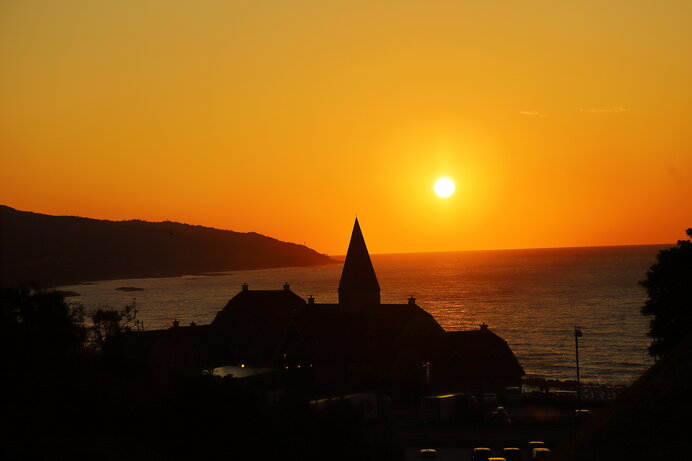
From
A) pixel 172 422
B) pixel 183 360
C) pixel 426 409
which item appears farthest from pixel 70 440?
pixel 183 360

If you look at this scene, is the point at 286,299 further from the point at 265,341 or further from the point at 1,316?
the point at 1,316

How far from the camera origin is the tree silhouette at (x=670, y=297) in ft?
144

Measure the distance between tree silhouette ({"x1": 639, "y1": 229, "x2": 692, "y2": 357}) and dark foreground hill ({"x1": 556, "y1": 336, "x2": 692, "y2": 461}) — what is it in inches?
876

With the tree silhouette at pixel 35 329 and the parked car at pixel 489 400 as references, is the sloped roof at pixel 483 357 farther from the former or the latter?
the tree silhouette at pixel 35 329

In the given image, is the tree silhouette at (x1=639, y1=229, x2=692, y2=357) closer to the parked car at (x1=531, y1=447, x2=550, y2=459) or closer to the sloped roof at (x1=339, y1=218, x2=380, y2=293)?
the parked car at (x1=531, y1=447, x2=550, y2=459)

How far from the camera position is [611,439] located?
69.5 feet

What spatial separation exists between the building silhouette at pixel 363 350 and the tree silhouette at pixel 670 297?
1770 cm

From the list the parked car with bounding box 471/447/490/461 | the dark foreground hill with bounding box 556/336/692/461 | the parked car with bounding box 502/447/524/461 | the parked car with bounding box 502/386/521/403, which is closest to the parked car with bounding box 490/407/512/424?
the parked car with bounding box 502/386/521/403

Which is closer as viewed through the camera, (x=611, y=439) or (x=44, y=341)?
(x=611, y=439)

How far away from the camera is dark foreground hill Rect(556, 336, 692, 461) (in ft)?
65.9

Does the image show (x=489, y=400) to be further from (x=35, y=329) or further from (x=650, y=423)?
(x=650, y=423)

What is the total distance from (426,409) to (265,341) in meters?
21.7

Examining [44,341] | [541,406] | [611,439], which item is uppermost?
[44,341]

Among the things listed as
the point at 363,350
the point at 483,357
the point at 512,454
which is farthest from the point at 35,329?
the point at 483,357
